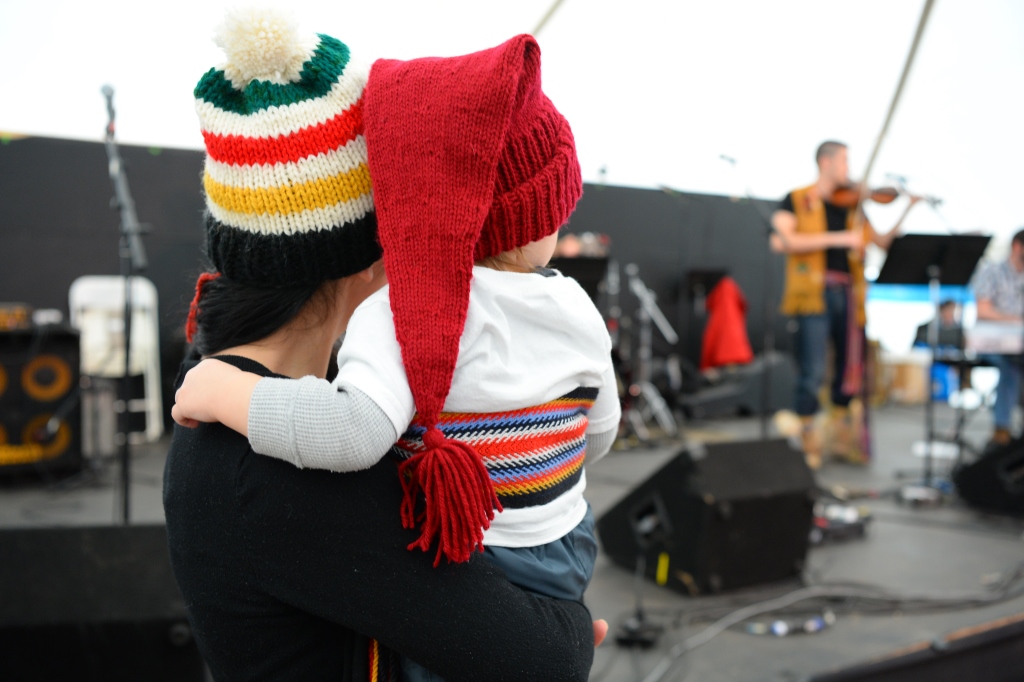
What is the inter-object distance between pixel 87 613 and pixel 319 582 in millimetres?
1099

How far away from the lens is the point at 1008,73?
4699 mm

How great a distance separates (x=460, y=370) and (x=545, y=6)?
7.63 feet

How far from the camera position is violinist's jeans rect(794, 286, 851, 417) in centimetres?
419

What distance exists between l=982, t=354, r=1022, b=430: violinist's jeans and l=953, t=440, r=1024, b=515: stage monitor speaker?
132 cm

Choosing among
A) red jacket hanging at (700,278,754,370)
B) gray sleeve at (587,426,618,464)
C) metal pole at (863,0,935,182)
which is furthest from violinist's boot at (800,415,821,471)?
gray sleeve at (587,426,618,464)

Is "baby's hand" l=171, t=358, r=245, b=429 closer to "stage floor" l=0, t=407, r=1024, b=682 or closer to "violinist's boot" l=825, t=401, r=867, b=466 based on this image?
"stage floor" l=0, t=407, r=1024, b=682

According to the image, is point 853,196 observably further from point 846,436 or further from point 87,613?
point 87,613

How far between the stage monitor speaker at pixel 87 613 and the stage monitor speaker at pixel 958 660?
1.49 meters

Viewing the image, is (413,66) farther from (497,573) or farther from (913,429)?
(913,429)

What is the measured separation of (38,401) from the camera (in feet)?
13.3

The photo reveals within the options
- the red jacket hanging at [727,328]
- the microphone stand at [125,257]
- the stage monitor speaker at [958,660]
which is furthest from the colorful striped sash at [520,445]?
the red jacket hanging at [727,328]

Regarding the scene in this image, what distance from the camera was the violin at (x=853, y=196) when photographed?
13.3 feet

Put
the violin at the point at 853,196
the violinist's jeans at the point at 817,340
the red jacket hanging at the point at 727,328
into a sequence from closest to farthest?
the violin at the point at 853,196
the violinist's jeans at the point at 817,340
the red jacket hanging at the point at 727,328

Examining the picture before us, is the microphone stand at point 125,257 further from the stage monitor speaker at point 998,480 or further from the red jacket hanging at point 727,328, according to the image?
the red jacket hanging at point 727,328
